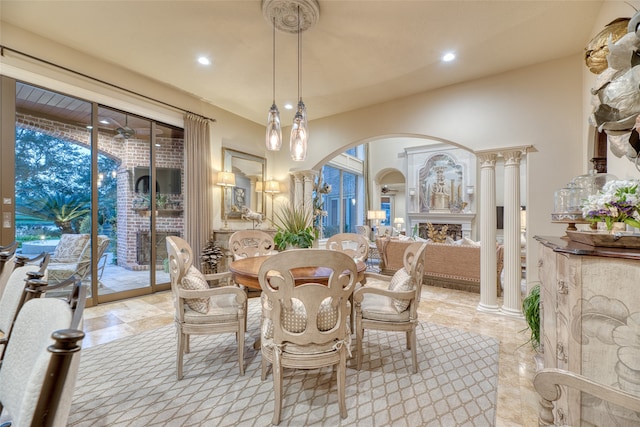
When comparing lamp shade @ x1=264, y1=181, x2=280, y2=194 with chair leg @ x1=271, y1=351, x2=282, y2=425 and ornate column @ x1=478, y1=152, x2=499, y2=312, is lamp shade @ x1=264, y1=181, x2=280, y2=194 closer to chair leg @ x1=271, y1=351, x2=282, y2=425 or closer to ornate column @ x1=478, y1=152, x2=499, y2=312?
ornate column @ x1=478, y1=152, x2=499, y2=312

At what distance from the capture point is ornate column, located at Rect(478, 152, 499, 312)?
11.7ft

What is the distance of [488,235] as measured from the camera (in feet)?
11.8

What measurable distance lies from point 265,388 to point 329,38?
3181 mm

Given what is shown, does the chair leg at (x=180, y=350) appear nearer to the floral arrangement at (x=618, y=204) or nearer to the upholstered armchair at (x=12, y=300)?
the upholstered armchair at (x=12, y=300)

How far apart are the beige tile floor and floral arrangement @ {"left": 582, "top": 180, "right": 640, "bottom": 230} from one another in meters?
1.31

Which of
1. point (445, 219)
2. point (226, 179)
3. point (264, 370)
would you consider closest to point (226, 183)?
point (226, 179)

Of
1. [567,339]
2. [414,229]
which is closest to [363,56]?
[567,339]

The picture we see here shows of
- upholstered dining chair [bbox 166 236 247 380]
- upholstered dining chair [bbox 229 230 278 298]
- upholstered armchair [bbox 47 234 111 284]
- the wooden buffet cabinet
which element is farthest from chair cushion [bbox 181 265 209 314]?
upholstered armchair [bbox 47 234 111 284]

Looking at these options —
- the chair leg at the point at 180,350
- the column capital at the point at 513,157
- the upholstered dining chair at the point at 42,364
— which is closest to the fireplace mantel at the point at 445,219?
the column capital at the point at 513,157

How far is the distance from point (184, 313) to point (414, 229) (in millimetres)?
8038

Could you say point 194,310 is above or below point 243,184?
below

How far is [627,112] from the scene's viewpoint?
107 cm

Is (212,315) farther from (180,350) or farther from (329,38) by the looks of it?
(329,38)

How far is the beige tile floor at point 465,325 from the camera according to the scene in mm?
1812
